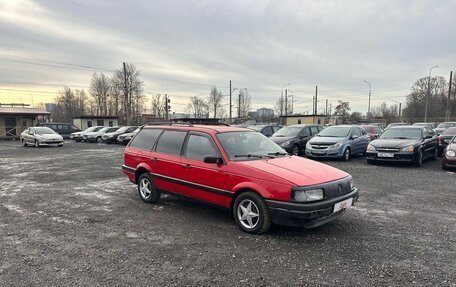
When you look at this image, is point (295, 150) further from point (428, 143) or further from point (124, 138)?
point (124, 138)

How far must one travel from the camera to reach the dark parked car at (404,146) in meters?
10.9

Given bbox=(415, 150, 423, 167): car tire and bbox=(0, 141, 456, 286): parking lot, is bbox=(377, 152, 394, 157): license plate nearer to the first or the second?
bbox=(415, 150, 423, 167): car tire

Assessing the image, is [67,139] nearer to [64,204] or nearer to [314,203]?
[64,204]

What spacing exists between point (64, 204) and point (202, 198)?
3224 mm

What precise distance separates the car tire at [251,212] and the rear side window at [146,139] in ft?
8.54

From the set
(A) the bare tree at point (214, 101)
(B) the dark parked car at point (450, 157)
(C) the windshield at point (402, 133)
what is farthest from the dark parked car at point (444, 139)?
(A) the bare tree at point (214, 101)

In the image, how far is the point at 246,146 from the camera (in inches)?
213

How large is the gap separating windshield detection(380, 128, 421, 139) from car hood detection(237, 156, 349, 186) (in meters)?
8.58

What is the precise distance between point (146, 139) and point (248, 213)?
3126 mm

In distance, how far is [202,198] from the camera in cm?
524

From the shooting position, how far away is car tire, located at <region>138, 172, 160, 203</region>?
6242 millimetres

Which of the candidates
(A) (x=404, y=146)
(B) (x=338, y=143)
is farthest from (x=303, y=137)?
(A) (x=404, y=146)

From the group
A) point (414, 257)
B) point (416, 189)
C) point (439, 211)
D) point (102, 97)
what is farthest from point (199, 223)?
point (102, 97)

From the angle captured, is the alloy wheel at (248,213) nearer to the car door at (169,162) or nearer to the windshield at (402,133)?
the car door at (169,162)
